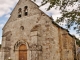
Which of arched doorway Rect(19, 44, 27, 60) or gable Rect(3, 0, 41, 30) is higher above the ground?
gable Rect(3, 0, 41, 30)

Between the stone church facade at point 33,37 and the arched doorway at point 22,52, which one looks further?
A: the arched doorway at point 22,52

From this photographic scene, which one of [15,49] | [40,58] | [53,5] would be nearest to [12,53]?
[15,49]

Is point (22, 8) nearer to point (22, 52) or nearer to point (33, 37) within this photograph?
point (33, 37)

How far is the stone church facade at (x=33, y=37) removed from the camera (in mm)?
15180

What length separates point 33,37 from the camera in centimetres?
1603

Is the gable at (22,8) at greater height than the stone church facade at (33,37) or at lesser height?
greater

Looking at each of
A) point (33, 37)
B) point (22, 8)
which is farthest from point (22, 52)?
point (22, 8)

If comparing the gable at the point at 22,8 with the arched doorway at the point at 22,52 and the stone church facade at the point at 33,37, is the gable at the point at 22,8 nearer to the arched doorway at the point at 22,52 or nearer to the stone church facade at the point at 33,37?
the stone church facade at the point at 33,37

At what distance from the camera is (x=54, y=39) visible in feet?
50.6

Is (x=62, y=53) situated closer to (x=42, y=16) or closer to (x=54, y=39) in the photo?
(x=54, y=39)

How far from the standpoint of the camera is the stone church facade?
598 inches

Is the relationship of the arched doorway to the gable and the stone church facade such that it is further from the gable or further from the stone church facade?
the gable

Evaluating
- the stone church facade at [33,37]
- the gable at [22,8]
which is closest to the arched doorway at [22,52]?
the stone church facade at [33,37]

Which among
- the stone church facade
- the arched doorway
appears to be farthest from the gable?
the arched doorway
